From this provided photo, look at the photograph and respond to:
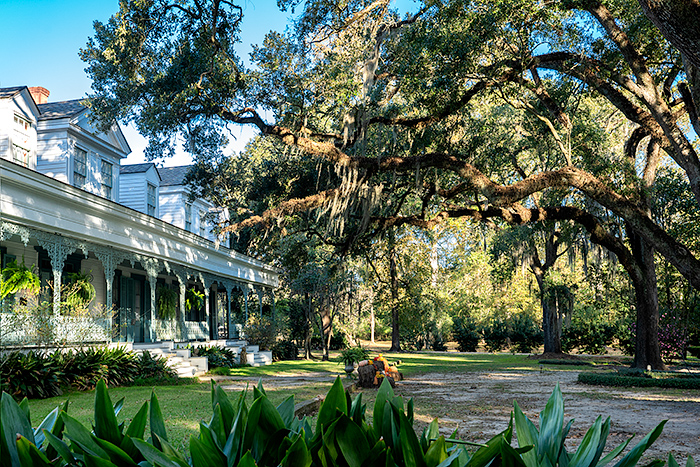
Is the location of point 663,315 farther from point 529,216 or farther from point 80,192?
point 80,192

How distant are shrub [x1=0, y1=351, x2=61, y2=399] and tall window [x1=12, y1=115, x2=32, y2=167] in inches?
265

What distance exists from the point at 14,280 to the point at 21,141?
17.5 feet

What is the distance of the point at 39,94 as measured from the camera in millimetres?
18891

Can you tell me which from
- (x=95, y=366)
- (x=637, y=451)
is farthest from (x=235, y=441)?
(x=95, y=366)

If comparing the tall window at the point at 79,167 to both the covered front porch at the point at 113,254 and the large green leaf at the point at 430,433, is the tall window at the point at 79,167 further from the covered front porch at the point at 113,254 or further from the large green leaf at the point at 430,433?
the large green leaf at the point at 430,433

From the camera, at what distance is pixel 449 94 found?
476 inches

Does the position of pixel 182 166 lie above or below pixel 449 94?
above

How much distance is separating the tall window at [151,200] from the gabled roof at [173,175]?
4.95 ft

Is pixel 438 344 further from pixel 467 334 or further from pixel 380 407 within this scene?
pixel 380 407

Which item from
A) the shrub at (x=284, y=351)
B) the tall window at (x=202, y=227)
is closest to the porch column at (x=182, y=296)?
the shrub at (x=284, y=351)

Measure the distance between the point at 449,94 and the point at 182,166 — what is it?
1746 centimetres

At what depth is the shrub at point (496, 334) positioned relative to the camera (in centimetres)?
3622

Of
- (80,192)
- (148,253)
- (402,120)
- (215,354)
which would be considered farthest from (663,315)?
(80,192)

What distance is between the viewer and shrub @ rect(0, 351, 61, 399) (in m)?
10.6
